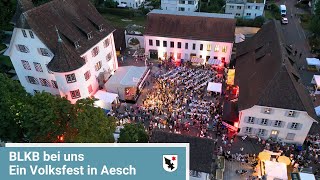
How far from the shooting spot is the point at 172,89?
47.3 metres

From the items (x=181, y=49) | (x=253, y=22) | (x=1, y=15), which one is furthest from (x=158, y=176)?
(x=1, y=15)

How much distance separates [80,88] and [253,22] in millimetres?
47276

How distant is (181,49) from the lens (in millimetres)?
55531

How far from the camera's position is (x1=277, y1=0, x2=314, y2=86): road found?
52.4m

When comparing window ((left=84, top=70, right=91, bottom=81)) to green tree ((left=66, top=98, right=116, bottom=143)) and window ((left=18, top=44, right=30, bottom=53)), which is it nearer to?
window ((left=18, top=44, right=30, bottom=53))

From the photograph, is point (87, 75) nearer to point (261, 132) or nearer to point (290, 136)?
point (261, 132)

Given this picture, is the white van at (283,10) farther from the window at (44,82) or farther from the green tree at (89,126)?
the green tree at (89,126)

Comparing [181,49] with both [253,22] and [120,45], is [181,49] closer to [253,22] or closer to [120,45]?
[120,45]

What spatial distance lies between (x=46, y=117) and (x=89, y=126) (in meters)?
4.49

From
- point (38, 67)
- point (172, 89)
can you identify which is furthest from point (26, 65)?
point (172, 89)

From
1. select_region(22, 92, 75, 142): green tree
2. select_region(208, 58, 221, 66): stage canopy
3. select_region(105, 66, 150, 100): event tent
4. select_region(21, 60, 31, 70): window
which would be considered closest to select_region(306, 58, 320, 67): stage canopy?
select_region(208, 58, 221, 66): stage canopy

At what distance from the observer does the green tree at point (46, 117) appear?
29484 millimetres

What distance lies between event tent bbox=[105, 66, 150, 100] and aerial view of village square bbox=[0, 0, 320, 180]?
167mm

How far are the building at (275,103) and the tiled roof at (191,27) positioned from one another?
13351 mm
